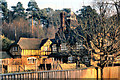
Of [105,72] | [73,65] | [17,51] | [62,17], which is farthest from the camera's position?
[17,51]

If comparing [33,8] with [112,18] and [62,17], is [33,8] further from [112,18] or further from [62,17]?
[112,18]

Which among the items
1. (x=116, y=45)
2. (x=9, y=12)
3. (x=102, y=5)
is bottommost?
(x=116, y=45)

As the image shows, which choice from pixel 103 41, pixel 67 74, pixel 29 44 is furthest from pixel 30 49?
pixel 103 41

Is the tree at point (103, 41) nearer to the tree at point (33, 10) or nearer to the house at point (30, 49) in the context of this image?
the house at point (30, 49)

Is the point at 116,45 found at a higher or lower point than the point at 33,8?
lower

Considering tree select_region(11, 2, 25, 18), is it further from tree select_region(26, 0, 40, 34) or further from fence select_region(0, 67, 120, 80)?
fence select_region(0, 67, 120, 80)

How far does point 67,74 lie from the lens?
549 inches

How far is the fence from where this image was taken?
1182 cm

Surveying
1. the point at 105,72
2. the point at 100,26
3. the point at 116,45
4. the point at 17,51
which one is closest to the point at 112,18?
the point at 100,26

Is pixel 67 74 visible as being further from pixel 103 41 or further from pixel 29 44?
pixel 29 44

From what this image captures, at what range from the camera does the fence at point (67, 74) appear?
11.8 metres

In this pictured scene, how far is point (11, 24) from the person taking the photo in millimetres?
65750

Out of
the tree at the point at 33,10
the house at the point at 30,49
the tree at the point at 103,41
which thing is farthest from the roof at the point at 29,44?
the tree at the point at 103,41

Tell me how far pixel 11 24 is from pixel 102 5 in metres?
54.2
